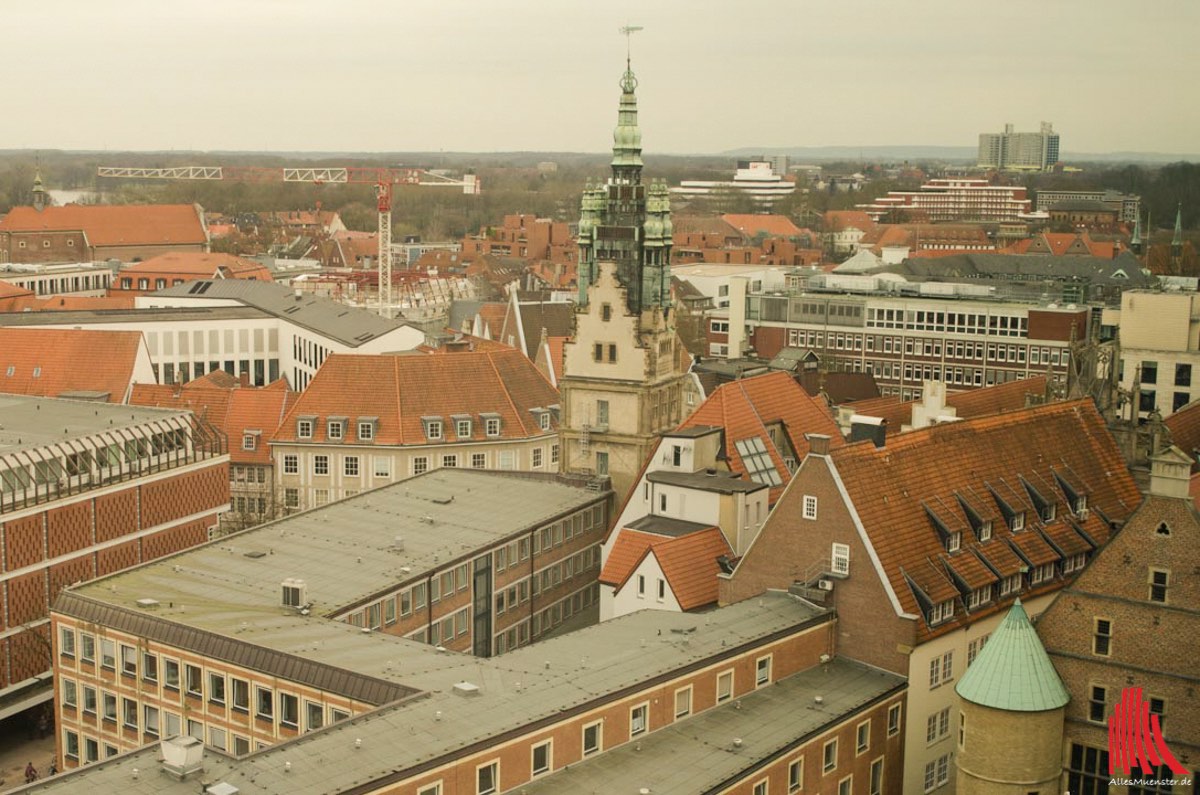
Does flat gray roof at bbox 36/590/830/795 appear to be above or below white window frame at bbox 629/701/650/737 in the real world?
above

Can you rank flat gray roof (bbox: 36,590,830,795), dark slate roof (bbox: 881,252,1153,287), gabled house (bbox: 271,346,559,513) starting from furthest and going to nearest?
1. dark slate roof (bbox: 881,252,1153,287)
2. gabled house (bbox: 271,346,559,513)
3. flat gray roof (bbox: 36,590,830,795)

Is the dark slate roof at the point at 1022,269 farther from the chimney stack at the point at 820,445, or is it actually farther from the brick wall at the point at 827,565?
the chimney stack at the point at 820,445

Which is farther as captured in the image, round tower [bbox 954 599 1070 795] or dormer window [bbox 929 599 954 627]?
dormer window [bbox 929 599 954 627]

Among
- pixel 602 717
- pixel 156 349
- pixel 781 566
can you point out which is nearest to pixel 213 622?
pixel 602 717

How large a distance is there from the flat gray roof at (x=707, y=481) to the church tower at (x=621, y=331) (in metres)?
15.9

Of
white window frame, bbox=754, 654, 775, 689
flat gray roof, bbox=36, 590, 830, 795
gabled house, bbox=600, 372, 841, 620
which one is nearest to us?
flat gray roof, bbox=36, 590, 830, 795

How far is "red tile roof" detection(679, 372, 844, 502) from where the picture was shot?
69.4 metres

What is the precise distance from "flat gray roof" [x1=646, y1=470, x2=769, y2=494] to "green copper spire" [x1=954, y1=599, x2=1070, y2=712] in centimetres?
1690

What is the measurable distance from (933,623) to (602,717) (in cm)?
1609

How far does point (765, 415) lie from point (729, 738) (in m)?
26.4

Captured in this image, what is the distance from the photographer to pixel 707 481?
2564 inches

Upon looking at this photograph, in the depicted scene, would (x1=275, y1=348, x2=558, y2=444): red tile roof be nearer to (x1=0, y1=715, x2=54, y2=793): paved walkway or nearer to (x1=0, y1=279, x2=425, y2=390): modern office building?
(x1=0, y1=279, x2=425, y2=390): modern office building

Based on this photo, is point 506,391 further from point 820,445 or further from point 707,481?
point 820,445

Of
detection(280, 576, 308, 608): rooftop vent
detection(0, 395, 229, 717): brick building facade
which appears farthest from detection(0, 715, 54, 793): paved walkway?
detection(280, 576, 308, 608): rooftop vent
